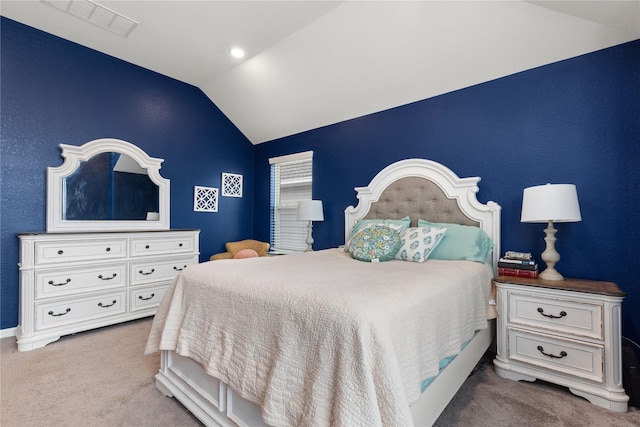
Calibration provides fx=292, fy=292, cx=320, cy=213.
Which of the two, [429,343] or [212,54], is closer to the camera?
[429,343]

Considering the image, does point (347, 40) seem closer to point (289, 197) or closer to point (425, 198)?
point (425, 198)

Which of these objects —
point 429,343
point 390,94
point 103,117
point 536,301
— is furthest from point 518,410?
point 103,117

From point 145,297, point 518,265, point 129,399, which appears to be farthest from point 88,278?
point 518,265

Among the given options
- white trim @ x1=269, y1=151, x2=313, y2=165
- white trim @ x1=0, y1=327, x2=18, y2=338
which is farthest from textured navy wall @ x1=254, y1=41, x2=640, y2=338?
white trim @ x1=0, y1=327, x2=18, y2=338

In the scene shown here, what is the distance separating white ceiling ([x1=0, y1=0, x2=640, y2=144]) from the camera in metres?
2.13

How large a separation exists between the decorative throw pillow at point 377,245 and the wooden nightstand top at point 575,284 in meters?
0.77

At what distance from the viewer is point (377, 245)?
2.30 meters

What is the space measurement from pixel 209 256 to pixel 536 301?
3.83 meters

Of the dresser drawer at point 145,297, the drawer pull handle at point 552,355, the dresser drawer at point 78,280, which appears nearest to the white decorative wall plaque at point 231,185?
the dresser drawer at point 145,297

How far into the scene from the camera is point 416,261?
7.30 feet

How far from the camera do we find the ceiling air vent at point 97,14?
2.49 metres

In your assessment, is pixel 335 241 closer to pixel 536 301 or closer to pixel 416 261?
pixel 416 261

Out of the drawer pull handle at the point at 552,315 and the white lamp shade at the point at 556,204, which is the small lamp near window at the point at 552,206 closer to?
the white lamp shade at the point at 556,204

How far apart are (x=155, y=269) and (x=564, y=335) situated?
3647 millimetres
